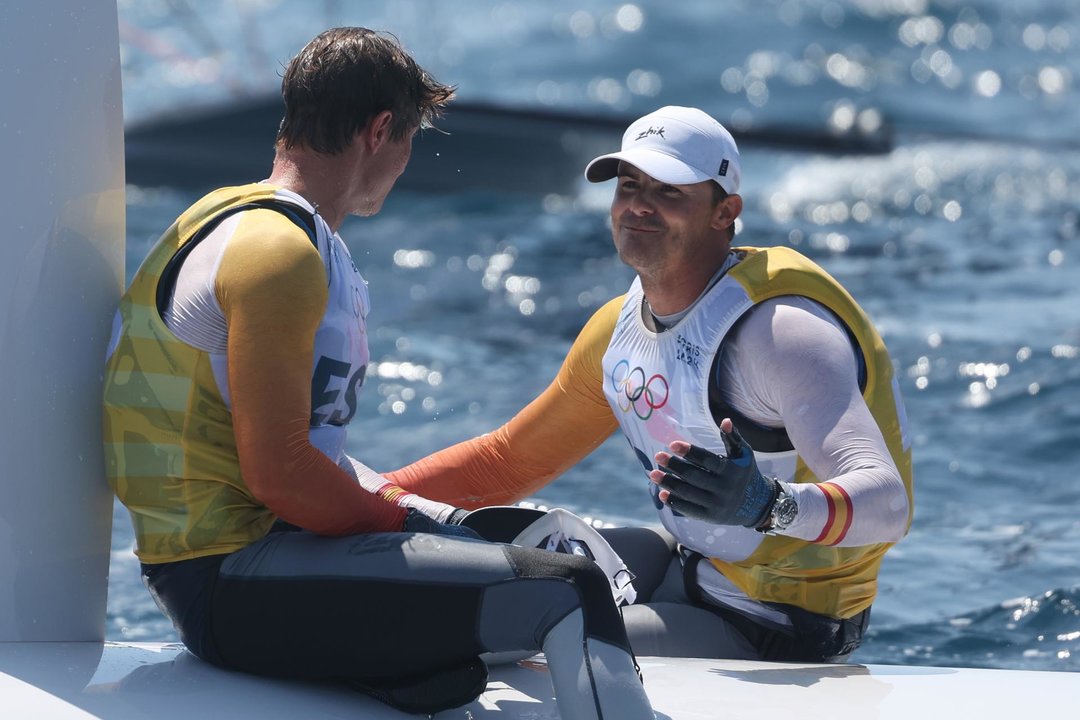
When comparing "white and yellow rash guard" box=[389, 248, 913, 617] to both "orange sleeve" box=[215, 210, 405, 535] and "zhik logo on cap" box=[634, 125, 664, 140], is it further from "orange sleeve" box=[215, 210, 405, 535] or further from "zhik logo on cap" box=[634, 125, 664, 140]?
"orange sleeve" box=[215, 210, 405, 535]

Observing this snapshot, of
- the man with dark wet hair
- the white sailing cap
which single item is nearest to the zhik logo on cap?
the white sailing cap

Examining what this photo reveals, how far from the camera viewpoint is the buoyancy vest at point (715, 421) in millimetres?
2533

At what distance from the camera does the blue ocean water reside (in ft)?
14.9

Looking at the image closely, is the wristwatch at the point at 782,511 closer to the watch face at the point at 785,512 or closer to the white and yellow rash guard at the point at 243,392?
the watch face at the point at 785,512

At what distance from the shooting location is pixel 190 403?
6.81ft

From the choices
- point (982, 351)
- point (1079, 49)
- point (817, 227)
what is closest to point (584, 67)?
point (1079, 49)

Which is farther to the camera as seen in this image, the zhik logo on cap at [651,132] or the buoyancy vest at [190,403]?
the zhik logo on cap at [651,132]

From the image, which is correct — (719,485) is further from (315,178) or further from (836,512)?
(315,178)

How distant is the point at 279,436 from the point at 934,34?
1419 cm

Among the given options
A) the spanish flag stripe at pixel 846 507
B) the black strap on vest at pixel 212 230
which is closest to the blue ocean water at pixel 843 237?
the spanish flag stripe at pixel 846 507

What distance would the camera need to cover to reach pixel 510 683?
2.32 metres

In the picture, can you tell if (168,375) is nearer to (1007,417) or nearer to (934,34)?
(1007,417)

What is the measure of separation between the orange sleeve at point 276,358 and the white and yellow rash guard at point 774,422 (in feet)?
2.45

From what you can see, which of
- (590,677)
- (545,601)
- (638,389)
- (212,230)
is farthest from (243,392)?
(638,389)
